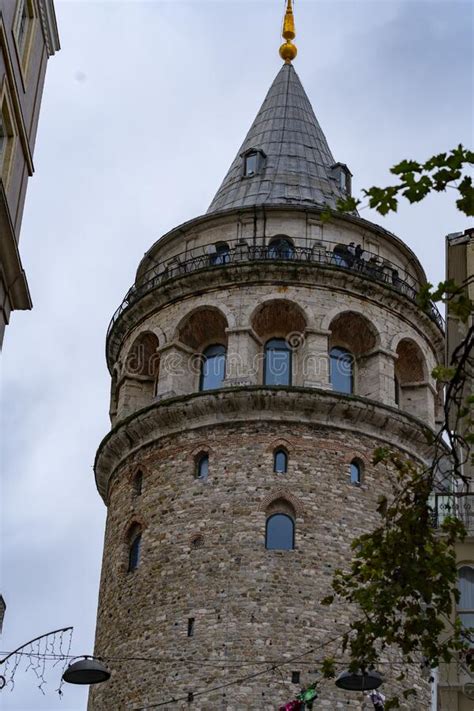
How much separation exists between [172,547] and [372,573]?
562 inches

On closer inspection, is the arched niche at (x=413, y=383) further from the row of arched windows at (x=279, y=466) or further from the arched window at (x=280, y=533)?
the arched window at (x=280, y=533)

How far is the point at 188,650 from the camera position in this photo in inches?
1084

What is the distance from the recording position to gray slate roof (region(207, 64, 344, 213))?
35.8 metres

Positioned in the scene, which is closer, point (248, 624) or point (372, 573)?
point (372, 573)

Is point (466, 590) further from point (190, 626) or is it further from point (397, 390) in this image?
point (397, 390)

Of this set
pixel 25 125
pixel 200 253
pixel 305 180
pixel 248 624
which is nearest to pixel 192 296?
pixel 200 253

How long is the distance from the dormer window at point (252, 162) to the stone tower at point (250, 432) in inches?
13.9

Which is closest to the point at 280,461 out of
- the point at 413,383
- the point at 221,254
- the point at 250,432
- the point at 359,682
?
the point at 250,432

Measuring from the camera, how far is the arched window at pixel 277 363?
3200 cm

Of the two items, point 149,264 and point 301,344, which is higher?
point 149,264

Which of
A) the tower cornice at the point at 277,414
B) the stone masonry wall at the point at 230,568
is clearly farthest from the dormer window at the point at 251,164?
the stone masonry wall at the point at 230,568

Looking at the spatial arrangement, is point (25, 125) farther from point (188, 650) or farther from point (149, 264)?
point (149, 264)

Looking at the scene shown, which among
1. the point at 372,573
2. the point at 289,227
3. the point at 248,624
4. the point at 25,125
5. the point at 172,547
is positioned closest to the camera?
the point at 372,573

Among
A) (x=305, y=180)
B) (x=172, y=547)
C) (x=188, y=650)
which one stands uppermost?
(x=305, y=180)
